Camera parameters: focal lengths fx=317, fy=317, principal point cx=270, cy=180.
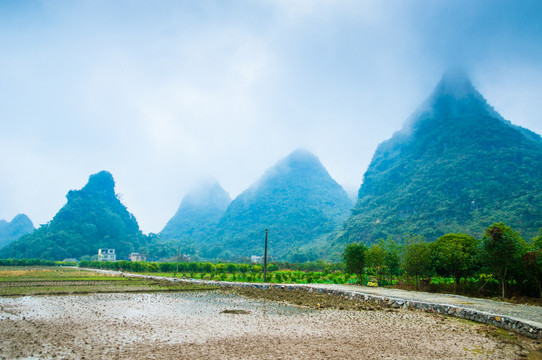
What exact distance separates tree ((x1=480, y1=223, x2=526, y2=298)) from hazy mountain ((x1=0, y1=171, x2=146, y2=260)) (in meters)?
96.3

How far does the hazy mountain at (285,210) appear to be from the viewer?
366 feet

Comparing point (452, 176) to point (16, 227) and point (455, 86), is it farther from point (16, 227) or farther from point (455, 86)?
point (16, 227)

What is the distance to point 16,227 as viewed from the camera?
164m

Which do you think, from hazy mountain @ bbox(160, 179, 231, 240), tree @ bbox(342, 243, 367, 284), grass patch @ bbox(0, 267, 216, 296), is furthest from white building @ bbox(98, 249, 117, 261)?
tree @ bbox(342, 243, 367, 284)

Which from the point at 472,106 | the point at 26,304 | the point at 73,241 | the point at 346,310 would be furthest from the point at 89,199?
the point at 472,106

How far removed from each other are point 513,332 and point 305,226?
4416 inches

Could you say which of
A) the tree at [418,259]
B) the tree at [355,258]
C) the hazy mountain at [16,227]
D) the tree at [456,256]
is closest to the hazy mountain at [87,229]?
the hazy mountain at [16,227]

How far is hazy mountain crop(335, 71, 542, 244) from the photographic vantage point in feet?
192

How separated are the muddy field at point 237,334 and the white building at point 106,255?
266 ft

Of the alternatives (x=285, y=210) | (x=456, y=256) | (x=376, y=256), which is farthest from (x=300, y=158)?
(x=456, y=256)

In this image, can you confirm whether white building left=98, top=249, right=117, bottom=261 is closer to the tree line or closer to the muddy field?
the tree line

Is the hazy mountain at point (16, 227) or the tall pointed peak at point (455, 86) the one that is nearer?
the tall pointed peak at point (455, 86)

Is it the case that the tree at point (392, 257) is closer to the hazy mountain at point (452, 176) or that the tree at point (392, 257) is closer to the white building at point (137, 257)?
the hazy mountain at point (452, 176)

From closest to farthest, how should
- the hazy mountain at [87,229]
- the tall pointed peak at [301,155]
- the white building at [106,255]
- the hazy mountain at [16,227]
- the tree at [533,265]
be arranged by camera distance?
the tree at [533,265] → the hazy mountain at [87,229] → the white building at [106,255] → the hazy mountain at [16,227] → the tall pointed peak at [301,155]
